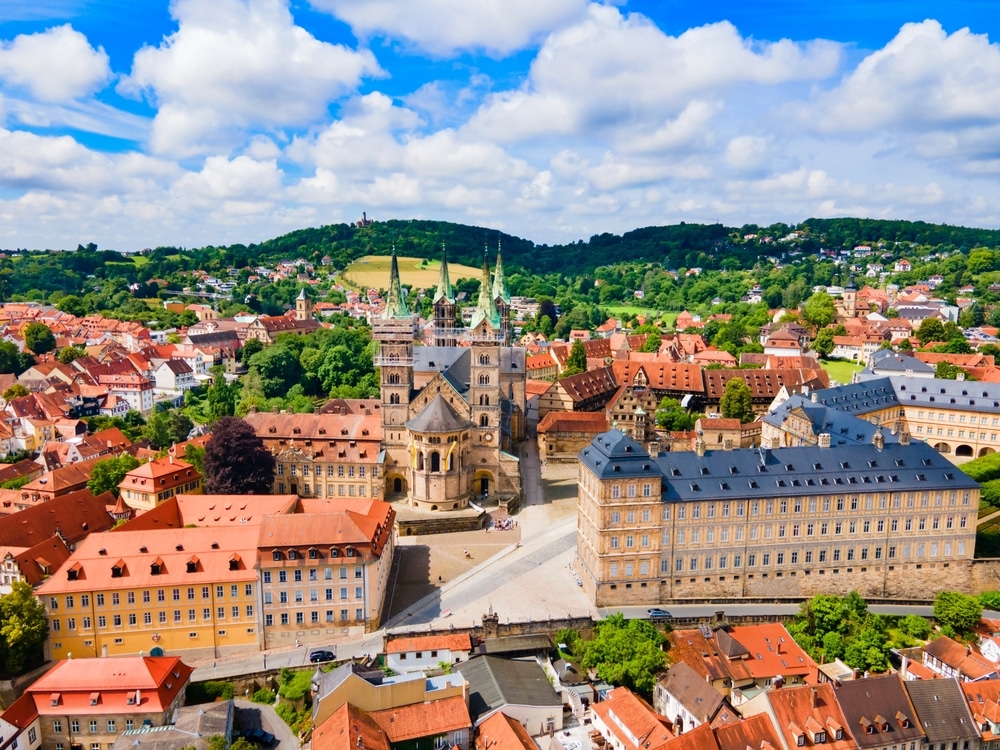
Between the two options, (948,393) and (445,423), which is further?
(948,393)

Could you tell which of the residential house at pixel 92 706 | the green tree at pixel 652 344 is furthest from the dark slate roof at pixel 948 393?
the residential house at pixel 92 706

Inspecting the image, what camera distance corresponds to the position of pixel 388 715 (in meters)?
44.2

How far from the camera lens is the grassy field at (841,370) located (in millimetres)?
117900

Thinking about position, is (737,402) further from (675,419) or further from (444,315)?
(444,315)

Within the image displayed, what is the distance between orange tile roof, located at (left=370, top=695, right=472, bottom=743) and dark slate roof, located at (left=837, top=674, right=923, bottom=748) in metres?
22.9

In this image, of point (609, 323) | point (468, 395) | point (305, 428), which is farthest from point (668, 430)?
point (609, 323)

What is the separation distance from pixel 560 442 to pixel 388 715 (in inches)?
1964

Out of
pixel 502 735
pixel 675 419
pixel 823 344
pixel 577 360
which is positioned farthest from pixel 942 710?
pixel 823 344

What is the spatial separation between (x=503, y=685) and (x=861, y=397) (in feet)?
212

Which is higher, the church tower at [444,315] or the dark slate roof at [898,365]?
the church tower at [444,315]

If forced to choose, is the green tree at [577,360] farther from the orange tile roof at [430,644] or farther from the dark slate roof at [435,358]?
the orange tile roof at [430,644]

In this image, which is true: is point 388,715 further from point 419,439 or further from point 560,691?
point 419,439

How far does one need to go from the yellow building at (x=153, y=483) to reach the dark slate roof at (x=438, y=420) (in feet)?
76.0

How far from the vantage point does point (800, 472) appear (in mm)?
58062
